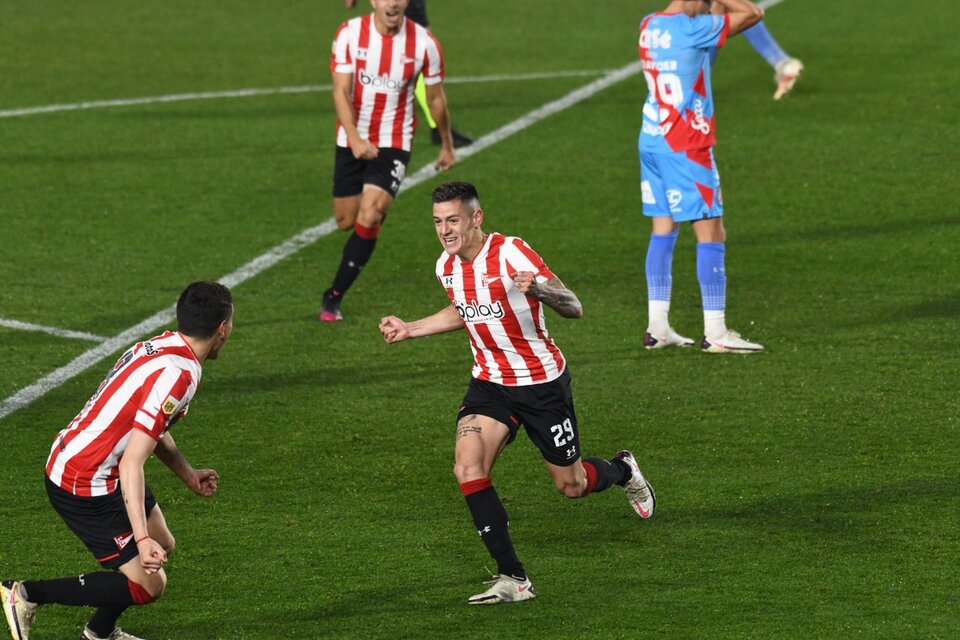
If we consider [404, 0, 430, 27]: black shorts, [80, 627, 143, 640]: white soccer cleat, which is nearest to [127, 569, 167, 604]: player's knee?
[80, 627, 143, 640]: white soccer cleat

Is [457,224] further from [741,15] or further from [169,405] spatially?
[741,15]

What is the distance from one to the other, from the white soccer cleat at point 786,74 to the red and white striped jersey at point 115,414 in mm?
11234

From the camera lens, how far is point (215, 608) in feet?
21.1

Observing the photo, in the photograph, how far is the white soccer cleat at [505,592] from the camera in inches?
252

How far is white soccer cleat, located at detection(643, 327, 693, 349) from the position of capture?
9969 millimetres

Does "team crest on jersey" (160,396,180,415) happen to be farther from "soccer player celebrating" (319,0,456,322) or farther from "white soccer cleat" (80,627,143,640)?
"soccer player celebrating" (319,0,456,322)

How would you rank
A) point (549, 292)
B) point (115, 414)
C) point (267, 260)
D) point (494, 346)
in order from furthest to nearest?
point (267, 260) < point (494, 346) < point (549, 292) < point (115, 414)

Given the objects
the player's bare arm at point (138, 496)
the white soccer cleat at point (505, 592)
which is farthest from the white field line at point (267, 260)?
the white soccer cleat at point (505, 592)

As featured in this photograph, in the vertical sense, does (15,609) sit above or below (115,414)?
below

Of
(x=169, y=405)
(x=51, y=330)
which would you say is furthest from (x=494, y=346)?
(x=51, y=330)

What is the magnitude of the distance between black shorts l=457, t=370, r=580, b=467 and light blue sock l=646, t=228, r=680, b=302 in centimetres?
316

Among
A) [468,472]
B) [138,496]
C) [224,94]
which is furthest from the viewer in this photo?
[224,94]

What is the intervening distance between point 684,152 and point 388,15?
7.26ft

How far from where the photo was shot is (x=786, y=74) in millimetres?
16109
